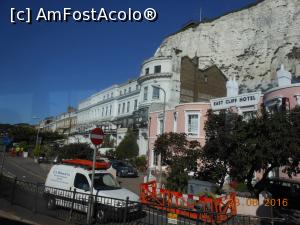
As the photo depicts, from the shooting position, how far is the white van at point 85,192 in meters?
10.4

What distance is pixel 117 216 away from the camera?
1020 centimetres

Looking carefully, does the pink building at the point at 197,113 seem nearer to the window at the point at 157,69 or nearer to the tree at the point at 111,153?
the tree at the point at 111,153

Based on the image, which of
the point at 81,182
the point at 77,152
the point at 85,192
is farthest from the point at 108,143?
the point at 85,192

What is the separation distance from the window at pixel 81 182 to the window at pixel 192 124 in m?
20.9

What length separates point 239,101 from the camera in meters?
29.4

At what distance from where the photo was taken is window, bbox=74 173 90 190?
43.1 feet

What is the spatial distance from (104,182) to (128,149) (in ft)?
106

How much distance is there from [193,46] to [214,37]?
464cm

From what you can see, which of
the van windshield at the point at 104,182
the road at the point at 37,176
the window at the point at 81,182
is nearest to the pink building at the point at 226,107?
the road at the point at 37,176

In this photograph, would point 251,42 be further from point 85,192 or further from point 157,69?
point 85,192

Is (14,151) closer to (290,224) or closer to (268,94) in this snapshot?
(268,94)

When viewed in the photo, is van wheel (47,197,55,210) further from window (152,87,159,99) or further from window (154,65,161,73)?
window (154,65,161,73)

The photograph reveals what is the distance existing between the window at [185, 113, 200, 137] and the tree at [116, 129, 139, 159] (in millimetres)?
13629

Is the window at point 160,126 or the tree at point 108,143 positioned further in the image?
the tree at point 108,143
